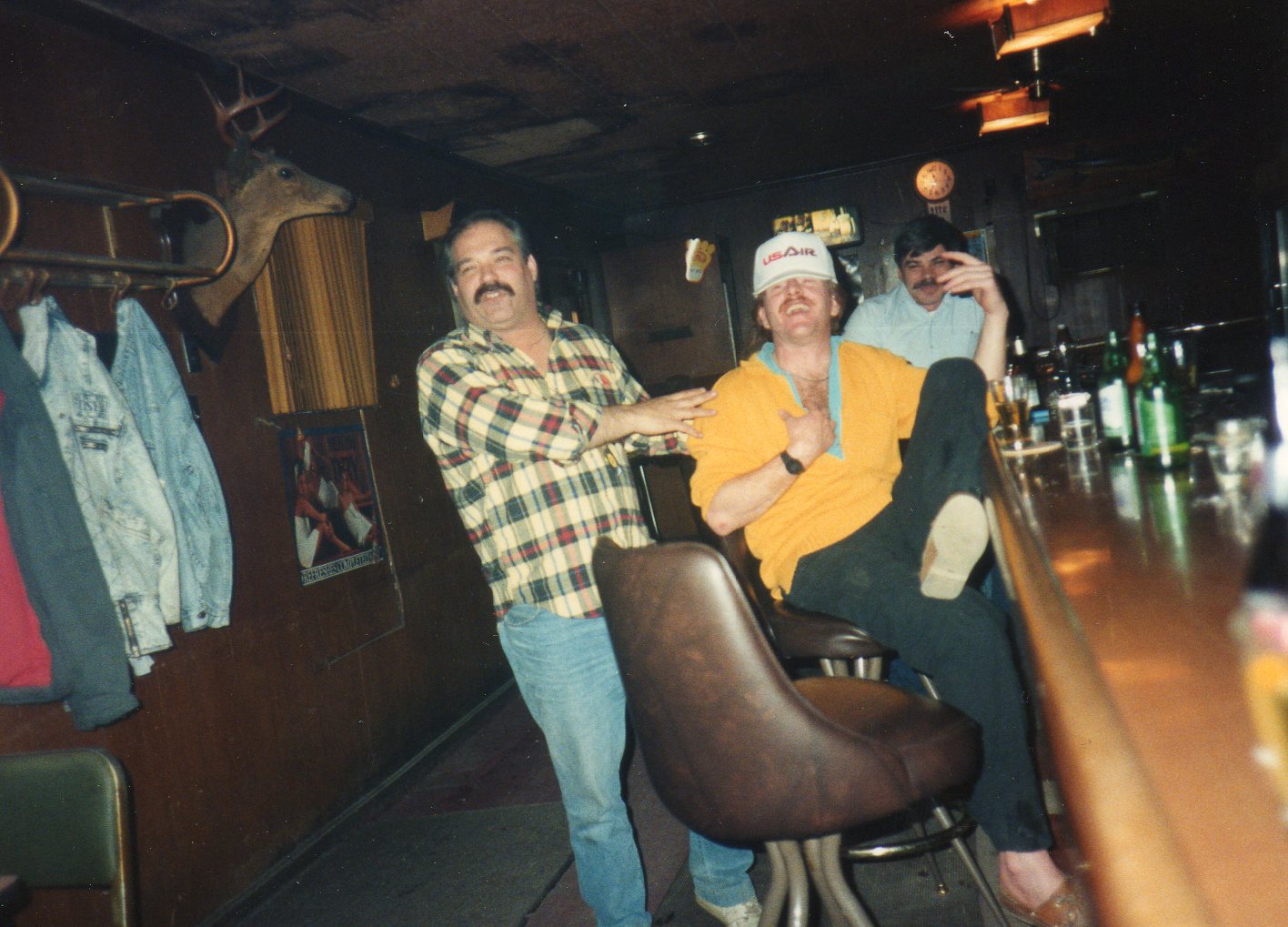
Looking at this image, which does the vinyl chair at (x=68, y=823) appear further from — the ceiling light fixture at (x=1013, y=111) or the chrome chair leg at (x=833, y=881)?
the ceiling light fixture at (x=1013, y=111)

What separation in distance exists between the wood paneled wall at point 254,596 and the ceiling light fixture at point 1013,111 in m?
3.69

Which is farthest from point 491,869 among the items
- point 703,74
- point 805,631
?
point 703,74

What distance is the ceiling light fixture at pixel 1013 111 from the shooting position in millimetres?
5652

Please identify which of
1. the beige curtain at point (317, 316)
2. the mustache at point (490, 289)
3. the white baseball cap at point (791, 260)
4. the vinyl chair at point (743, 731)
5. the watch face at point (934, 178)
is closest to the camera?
the vinyl chair at point (743, 731)

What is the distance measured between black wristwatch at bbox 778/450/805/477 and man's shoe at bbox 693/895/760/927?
111 centimetres

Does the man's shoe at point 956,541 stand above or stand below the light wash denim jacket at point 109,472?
below

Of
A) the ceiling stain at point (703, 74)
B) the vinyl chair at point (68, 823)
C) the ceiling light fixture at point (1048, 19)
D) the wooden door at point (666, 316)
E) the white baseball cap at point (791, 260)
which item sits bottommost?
the vinyl chair at point (68, 823)

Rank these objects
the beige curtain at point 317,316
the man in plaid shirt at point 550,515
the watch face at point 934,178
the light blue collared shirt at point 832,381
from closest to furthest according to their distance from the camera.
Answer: the man in plaid shirt at point 550,515 < the light blue collared shirt at point 832,381 < the beige curtain at point 317,316 < the watch face at point 934,178

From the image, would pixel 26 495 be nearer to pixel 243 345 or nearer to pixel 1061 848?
pixel 243 345

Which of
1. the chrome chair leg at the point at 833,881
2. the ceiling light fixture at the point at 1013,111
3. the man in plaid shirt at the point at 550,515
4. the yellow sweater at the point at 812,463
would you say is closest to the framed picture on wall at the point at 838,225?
the ceiling light fixture at the point at 1013,111

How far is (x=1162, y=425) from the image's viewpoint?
1613mm

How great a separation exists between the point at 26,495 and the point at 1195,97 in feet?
26.2

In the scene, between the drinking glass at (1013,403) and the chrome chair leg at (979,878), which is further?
the drinking glass at (1013,403)

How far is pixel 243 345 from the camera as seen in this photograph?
3.34 m
